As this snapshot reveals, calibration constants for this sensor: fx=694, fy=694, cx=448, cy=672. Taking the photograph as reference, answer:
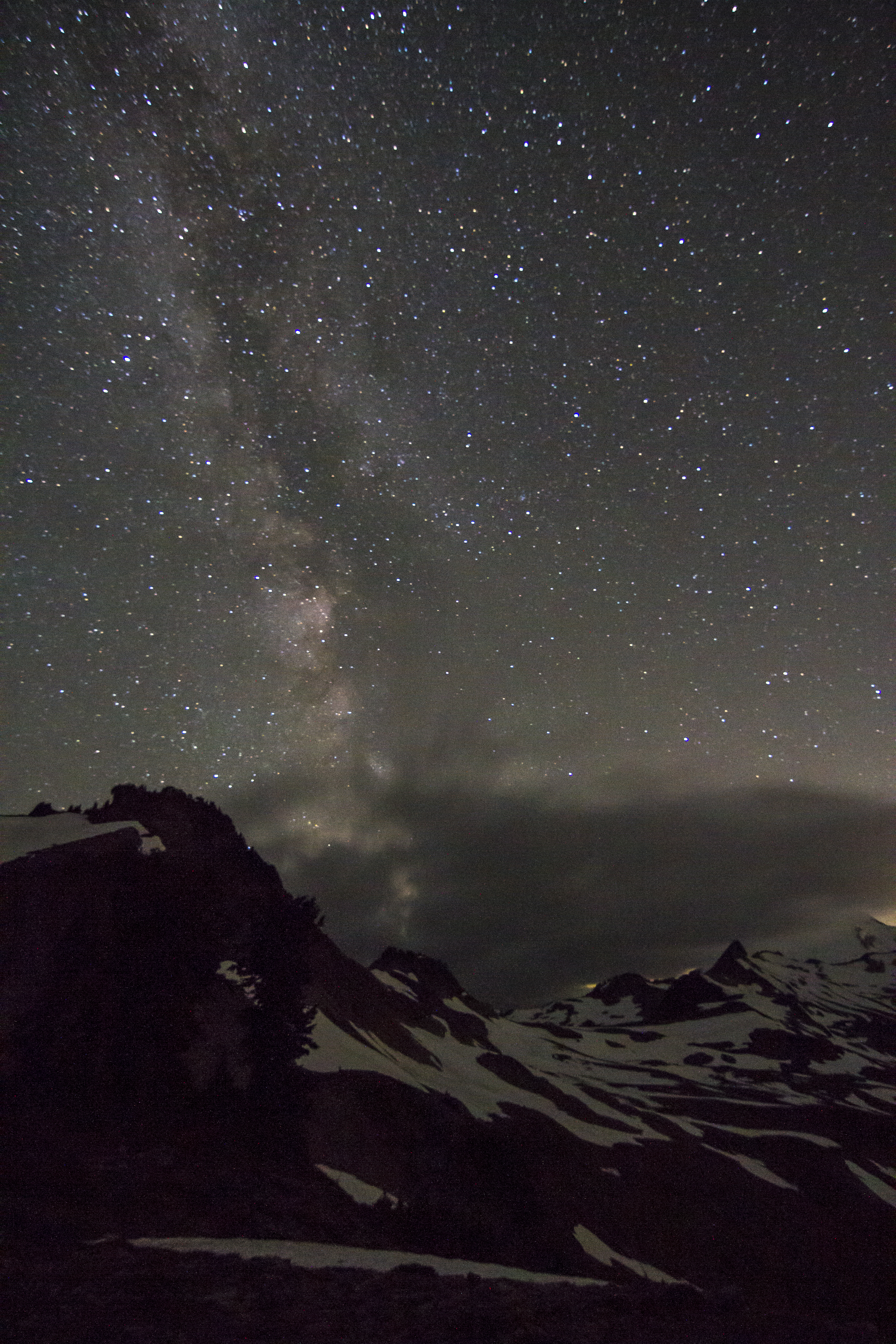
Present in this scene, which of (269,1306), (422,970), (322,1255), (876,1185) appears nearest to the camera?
(269,1306)

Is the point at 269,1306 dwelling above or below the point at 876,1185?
above

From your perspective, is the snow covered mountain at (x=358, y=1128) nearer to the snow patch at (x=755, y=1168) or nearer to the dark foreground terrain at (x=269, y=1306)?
the snow patch at (x=755, y=1168)

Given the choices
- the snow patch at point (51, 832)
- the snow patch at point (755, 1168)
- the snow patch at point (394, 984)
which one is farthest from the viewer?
the snow patch at point (394, 984)

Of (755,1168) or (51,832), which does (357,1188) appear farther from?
(755,1168)

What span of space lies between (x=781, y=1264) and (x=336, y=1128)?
24.0 meters

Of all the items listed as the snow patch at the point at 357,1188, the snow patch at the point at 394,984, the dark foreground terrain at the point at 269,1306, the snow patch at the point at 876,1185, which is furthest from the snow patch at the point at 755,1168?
the snow patch at the point at 394,984

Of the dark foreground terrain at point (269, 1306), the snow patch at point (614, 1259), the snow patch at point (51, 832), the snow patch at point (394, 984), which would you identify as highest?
the snow patch at point (51, 832)

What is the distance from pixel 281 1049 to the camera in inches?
1259

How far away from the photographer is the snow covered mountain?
1000 inches

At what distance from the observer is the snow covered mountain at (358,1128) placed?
25.4m

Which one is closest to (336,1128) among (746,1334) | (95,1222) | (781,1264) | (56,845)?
(95,1222)

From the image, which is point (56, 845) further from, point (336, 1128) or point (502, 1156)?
point (502, 1156)

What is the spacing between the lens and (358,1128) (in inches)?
1268

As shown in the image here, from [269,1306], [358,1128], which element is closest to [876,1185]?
[358,1128]
